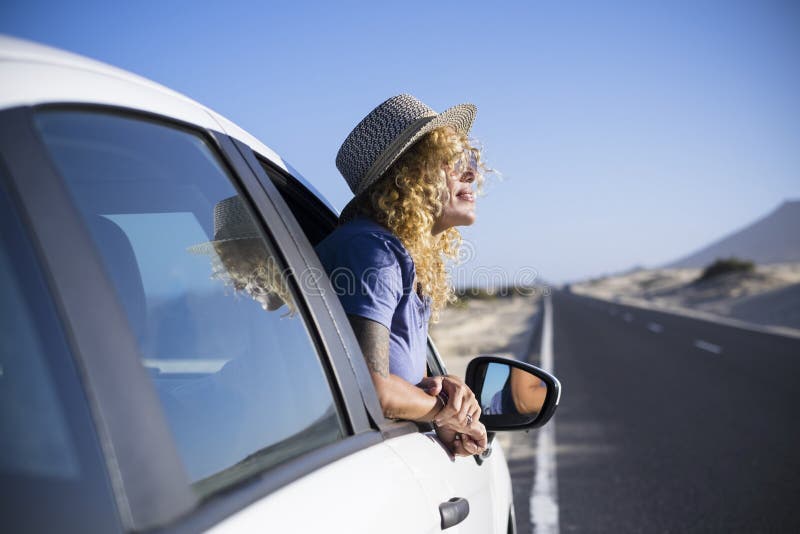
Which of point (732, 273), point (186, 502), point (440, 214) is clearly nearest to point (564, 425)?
point (440, 214)

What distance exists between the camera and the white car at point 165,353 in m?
0.84

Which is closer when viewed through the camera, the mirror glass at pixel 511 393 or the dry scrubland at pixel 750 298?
the mirror glass at pixel 511 393

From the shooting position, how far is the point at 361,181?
2.23 meters

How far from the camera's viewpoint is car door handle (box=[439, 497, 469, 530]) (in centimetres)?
169

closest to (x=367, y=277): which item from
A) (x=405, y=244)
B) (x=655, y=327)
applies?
(x=405, y=244)

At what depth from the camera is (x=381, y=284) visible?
180cm

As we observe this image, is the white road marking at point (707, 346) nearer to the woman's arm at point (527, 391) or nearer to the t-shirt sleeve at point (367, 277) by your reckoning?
the woman's arm at point (527, 391)

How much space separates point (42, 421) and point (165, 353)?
373 millimetres

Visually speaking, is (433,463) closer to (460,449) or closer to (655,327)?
(460,449)

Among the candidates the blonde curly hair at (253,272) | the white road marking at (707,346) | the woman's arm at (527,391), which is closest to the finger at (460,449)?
the woman's arm at (527,391)

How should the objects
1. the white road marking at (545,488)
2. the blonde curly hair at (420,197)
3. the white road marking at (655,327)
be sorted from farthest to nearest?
the white road marking at (655,327) → the white road marking at (545,488) → the blonde curly hair at (420,197)

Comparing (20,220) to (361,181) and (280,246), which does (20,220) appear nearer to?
(280,246)

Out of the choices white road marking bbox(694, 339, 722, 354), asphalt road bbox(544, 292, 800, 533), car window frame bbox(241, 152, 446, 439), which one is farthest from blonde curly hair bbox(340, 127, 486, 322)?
white road marking bbox(694, 339, 722, 354)

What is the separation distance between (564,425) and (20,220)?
7.79 meters
